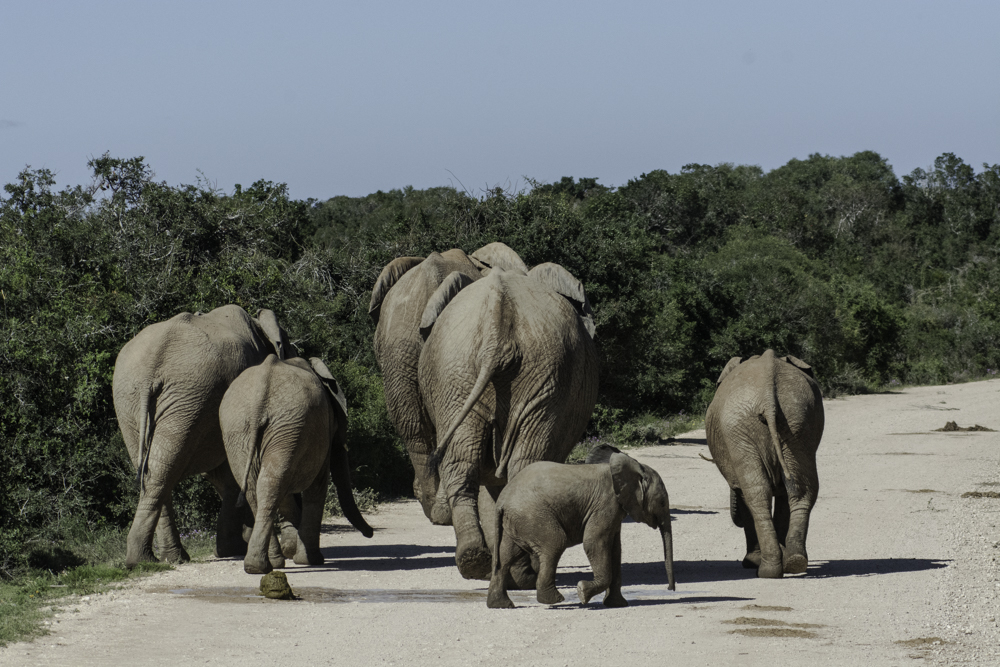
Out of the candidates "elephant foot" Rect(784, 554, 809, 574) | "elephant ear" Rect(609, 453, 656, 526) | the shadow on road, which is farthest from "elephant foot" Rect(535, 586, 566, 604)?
the shadow on road

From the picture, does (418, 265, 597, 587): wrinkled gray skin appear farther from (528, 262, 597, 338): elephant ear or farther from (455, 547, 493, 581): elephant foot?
(528, 262, 597, 338): elephant ear

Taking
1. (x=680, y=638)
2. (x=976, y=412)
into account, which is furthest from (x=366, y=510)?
(x=976, y=412)

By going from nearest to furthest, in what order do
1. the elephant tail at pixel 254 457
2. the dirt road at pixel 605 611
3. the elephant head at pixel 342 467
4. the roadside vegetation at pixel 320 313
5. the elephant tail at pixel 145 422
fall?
the dirt road at pixel 605 611, the elephant tail at pixel 254 457, the elephant tail at pixel 145 422, the elephant head at pixel 342 467, the roadside vegetation at pixel 320 313

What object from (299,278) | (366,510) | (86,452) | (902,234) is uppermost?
(902,234)

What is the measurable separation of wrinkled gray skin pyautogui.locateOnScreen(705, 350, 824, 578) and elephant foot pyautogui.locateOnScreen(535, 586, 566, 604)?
1.98m

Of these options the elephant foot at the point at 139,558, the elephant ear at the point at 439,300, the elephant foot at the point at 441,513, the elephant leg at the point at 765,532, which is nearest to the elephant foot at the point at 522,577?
the elephant foot at the point at 441,513

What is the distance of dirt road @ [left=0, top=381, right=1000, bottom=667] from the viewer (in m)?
6.39

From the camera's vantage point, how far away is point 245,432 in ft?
30.8

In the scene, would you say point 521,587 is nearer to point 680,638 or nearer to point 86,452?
point 680,638

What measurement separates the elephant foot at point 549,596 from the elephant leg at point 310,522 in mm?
3023

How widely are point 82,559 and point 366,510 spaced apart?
13.5ft

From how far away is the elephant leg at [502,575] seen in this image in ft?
24.8

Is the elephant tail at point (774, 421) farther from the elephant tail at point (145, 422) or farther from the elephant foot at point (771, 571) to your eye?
the elephant tail at point (145, 422)

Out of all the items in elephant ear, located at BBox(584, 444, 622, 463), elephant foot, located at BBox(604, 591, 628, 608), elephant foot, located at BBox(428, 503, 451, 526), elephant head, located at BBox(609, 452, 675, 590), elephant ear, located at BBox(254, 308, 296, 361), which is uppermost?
elephant ear, located at BBox(254, 308, 296, 361)
